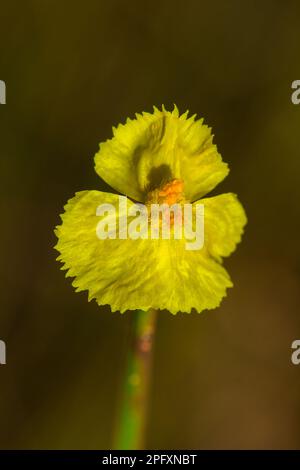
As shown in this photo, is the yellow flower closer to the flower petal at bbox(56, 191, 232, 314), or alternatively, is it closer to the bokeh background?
the flower petal at bbox(56, 191, 232, 314)

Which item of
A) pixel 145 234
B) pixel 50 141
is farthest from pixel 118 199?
pixel 50 141

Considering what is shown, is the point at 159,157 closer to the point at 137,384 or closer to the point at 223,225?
the point at 223,225

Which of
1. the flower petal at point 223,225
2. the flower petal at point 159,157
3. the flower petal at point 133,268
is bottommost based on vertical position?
the flower petal at point 133,268

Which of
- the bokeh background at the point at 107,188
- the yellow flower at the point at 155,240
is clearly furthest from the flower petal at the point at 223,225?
the bokeh background at the point at 107,188

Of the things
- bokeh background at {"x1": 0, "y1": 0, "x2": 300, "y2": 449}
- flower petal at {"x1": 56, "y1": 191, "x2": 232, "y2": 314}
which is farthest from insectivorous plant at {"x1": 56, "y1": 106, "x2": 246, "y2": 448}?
bokeh background at {"x1": 0, "y1": 0, "x2": 300, "y2": 449}

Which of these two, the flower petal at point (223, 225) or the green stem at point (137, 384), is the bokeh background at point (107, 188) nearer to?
the green stem at point (137, 384)

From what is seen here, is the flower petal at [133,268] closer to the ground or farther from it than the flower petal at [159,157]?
closer to the ground

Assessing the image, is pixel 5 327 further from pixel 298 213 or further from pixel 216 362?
pixel 298 213
